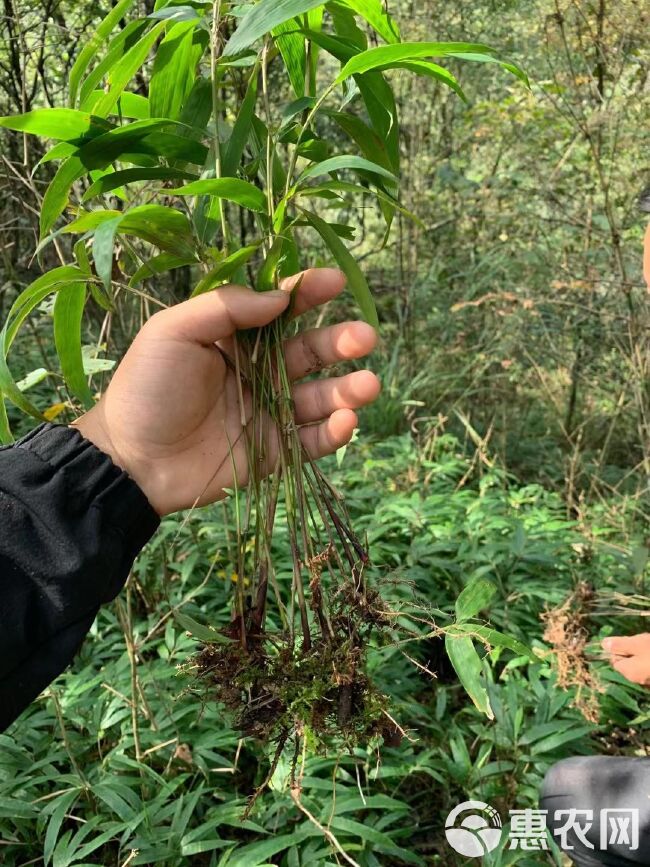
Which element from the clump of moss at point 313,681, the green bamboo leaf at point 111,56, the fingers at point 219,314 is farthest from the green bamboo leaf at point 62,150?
the clump of moss at point 313,681

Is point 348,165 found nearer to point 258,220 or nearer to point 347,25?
point 258,220

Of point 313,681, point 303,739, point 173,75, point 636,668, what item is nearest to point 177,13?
point 173,75

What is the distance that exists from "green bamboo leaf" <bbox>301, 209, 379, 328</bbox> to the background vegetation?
0.38m

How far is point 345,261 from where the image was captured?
0.85 metres

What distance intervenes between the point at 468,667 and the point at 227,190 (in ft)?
1.89

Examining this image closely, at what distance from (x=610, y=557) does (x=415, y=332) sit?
74.4 inches

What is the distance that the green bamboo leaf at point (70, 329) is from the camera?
0.90 m

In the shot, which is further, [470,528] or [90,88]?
[470,528]

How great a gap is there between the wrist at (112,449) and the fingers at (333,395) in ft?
0.80

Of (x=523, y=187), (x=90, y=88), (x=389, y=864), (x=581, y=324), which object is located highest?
(x=90, y=88)

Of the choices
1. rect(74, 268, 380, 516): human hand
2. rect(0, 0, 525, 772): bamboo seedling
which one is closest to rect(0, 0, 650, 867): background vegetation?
rect(0, 0, 525, 772): bamboo seedling

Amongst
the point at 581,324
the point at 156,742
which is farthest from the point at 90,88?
the point at 581,324

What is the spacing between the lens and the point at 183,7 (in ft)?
2.63

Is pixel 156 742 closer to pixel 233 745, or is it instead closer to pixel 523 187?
pixel 233 745
